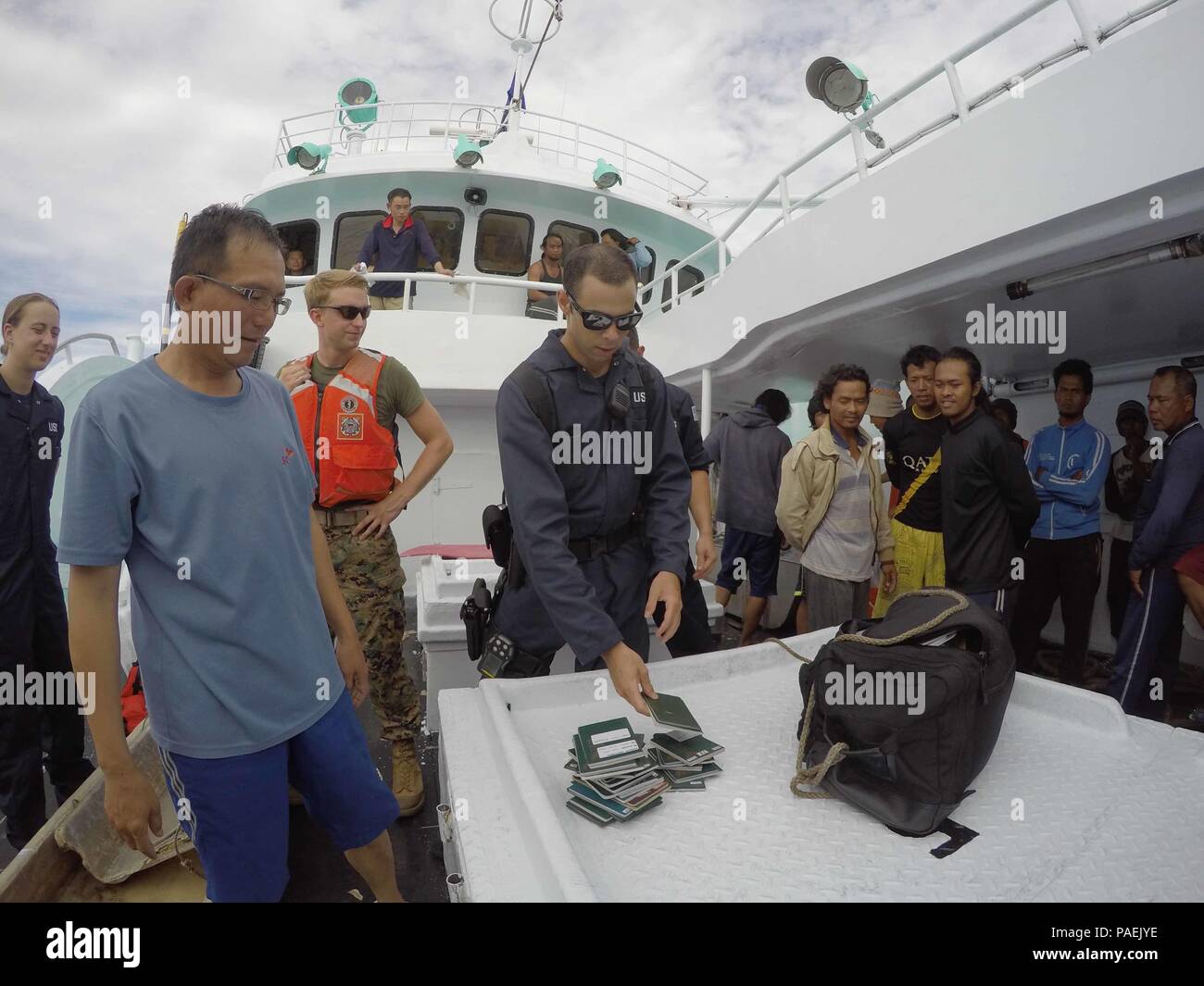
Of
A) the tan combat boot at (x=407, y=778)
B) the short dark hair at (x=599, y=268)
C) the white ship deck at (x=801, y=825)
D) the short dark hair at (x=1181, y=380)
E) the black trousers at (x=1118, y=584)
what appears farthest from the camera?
the black trousers at (x=1118, y=584)

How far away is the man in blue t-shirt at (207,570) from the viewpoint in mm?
1120

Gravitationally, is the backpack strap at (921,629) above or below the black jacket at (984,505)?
below

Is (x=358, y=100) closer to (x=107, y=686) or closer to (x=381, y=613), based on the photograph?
(x=381, y=613)

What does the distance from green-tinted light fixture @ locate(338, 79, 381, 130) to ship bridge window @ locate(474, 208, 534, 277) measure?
85.1 inches

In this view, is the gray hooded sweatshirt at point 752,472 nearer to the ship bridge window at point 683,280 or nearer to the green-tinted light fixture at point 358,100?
the ship bridge window at point 683,280

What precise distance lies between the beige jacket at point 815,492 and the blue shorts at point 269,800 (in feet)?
7.69

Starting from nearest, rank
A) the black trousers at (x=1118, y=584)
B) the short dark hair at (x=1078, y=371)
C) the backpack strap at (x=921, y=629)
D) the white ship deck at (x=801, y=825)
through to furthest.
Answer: the white ship deck at (x=801, y=825) < the backpack strap at (x=921, y=629) < the short dark hair at (x=1078, y=371) < the black trousers at (x=1118, y=584)

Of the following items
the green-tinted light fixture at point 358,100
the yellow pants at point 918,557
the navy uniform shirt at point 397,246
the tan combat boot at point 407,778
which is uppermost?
the green-tinted light fixture at point 358,100

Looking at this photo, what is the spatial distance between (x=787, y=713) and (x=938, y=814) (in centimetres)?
48

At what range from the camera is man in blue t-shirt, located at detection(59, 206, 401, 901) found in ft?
3.67

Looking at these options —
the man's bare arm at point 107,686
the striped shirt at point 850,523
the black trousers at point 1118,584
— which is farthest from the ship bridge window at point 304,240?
the black trousers at point 1118,584

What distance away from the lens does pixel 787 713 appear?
1684 millimetres

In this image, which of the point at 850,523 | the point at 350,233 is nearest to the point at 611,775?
the point at 850,523
